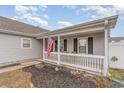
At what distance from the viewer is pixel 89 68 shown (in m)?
6.78

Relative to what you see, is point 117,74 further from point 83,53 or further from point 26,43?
point 26,43

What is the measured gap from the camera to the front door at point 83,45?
9078 millimetres

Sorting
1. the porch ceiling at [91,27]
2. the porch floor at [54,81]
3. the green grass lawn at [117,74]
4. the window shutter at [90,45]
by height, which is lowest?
the porch floor at [54,81]

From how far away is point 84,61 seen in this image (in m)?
7.20

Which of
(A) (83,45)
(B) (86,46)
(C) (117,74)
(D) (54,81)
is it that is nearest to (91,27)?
(B) (86,46)

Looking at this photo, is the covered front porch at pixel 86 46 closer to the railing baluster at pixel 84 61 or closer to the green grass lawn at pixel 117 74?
the railing baluster at pixel 84 61

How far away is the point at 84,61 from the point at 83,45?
7.85ft

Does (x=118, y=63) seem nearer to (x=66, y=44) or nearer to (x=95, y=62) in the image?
(x=95, y=62)

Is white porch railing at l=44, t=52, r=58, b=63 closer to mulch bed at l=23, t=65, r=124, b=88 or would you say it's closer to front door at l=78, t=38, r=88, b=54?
front door at l=78, t=38, r=88, b=54

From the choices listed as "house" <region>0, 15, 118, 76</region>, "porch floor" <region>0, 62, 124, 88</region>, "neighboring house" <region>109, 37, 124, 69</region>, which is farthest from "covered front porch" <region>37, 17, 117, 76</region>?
"neighboring house" <region>109, 37, 124, 69</region>

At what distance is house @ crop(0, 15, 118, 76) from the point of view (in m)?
6.25

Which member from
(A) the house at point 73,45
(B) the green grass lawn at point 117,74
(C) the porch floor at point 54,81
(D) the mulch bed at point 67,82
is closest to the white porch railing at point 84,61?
(A) the house at point 73,45

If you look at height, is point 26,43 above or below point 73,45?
above
